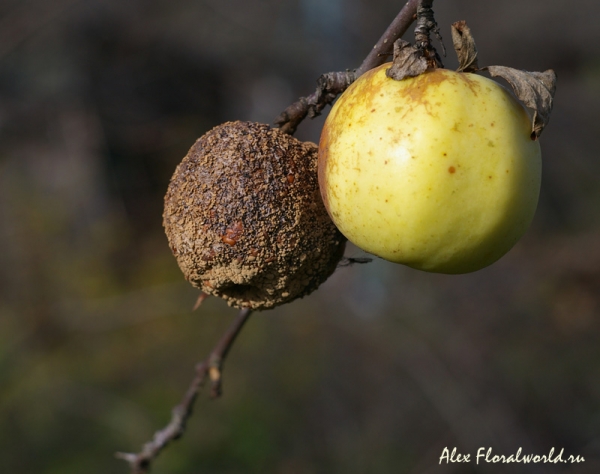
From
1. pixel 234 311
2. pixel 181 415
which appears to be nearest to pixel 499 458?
pixel 181 415

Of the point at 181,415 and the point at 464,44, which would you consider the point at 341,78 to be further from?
the point at 181,415

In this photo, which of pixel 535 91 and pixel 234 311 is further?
pixel 234 311

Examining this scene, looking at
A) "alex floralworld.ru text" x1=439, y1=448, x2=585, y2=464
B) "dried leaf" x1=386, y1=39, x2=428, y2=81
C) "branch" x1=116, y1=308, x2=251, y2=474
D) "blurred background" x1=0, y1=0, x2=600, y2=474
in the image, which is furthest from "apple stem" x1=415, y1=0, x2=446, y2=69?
"blurred background" x1=0, y1=0, x2=600, y2=474

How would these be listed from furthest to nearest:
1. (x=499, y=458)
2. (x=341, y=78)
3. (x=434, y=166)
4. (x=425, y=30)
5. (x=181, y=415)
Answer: (x=499, y=458), (x=181, y=415), (x=341, y=78), (x=425, y=30), (x=434, y=166)

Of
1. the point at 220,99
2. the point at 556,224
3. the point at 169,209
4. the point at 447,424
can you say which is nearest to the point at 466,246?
the point at 169,209

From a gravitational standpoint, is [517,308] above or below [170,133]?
below

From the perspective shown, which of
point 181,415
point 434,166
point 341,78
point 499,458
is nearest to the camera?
point 434,166

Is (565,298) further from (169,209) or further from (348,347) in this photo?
(169,209)
